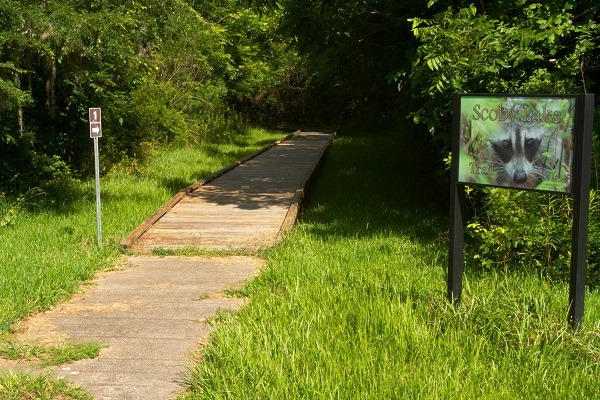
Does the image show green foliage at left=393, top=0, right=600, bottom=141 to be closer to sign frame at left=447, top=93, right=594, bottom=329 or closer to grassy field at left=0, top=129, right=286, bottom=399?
sign frame at left=447, top=93, right=594, bottom=329

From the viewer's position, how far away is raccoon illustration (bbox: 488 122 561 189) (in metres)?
5.17

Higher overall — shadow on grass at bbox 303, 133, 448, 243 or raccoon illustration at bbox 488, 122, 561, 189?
raccoon illustration at bbox 488, 122, 561, 189

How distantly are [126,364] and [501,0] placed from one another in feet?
20.1

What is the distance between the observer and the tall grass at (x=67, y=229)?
707 cm

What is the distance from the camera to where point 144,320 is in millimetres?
6461

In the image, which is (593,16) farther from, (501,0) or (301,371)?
(301,371)

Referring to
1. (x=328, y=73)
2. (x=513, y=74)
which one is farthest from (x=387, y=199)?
(x=328, y=73)

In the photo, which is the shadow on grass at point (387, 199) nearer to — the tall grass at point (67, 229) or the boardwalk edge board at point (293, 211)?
the boardwalk edge board at point (293, 211)

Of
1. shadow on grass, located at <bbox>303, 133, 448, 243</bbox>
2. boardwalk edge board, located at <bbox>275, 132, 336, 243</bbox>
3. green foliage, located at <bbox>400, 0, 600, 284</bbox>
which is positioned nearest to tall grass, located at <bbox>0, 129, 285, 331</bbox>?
boardwalk edge board, located at <bbox>275, 132, 336, 243</bbox>

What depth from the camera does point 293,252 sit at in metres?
8.61

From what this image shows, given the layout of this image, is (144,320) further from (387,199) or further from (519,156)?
(387,199)

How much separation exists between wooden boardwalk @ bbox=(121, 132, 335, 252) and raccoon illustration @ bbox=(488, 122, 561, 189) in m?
4.33

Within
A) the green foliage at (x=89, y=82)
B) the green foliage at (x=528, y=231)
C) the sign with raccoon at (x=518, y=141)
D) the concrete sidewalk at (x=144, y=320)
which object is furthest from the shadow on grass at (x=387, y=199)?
the sign with raccoon at (x=518, y=141)

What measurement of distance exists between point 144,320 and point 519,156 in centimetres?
344
